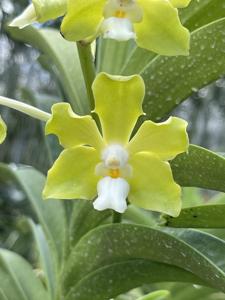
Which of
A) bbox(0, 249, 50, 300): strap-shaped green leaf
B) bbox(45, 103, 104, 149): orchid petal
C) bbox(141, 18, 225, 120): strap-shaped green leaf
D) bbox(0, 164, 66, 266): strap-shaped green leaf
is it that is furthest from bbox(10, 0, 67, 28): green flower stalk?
bbox(0, 249, 50, 300): strap-shaped green leaf

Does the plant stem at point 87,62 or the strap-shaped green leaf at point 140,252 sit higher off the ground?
the plant stem at point 87,62

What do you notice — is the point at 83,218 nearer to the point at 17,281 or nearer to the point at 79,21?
the point at 17,281

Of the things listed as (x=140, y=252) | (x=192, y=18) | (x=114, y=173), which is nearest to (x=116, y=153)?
(x=114, y=173)

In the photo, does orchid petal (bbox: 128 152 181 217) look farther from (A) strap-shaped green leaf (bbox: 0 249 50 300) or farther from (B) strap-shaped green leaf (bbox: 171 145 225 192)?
(A) strap-shaped green leaf (bbox: 0 249 50 300)

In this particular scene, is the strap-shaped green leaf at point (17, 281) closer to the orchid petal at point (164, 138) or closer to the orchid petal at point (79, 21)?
the orchid petal at point (164, 138)

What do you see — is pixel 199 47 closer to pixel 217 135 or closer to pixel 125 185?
pixel 125 185

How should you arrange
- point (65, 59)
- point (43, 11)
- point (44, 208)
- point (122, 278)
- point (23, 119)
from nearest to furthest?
point (43, 11)
point (122, 278)
point (65, 59)
point (44, 208)
point (23, 119)

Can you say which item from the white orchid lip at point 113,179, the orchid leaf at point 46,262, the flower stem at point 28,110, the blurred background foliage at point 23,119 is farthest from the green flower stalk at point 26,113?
the blurred background foliage at point 23,119
